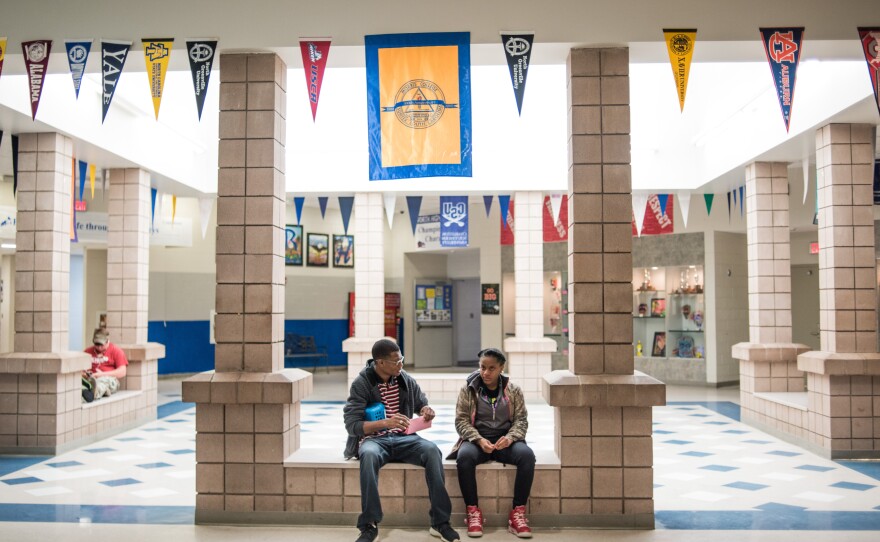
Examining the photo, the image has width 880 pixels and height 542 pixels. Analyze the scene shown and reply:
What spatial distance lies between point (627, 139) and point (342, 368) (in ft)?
43.5

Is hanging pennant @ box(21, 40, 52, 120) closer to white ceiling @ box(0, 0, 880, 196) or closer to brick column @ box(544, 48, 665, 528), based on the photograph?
white ceiling @ box(0, 0, 880, 196)

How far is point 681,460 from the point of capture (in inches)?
275

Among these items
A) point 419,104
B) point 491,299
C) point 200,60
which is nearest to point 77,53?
point 200,60

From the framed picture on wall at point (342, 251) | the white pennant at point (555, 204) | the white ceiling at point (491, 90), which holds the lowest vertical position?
the framed picture on wall at point (342, 251)

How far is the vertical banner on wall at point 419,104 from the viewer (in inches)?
199

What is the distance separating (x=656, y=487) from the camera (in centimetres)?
590

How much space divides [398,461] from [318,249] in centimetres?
1238

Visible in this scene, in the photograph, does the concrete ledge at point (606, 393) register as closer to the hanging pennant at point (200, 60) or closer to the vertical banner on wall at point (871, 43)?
the vertical banner on wall at point (871, 43)

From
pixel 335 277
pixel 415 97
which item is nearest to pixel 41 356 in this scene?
pixel 415 97

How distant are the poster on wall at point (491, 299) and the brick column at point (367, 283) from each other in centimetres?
494

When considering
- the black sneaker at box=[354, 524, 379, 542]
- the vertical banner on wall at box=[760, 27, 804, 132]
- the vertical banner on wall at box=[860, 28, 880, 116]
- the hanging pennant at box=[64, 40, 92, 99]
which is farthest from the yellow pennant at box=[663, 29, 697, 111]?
the hanging pennant at box=[64, 40, 92, 99]

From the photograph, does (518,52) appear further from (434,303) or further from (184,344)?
(434,303)

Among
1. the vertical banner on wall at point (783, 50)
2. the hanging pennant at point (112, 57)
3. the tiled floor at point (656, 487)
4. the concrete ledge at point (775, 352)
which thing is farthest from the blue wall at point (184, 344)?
the vertical banner on wall at point (783, 50)

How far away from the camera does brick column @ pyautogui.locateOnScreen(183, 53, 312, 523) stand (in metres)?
4.84
